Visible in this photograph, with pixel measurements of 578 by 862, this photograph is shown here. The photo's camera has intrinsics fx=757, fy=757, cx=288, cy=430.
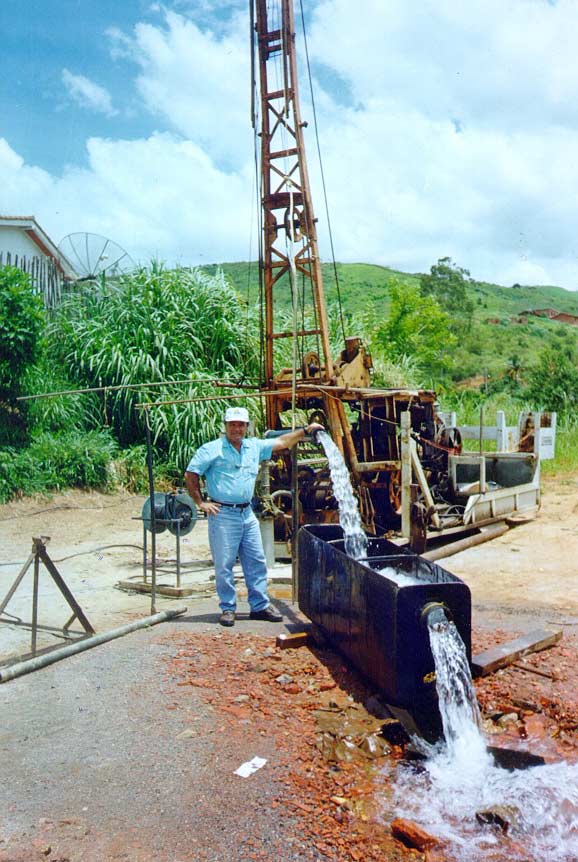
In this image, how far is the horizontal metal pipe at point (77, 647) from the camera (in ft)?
17.9

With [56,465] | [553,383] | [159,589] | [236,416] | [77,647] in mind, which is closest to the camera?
[77,647]

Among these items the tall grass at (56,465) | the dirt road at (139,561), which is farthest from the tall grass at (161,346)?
the dirt road at (139,561)

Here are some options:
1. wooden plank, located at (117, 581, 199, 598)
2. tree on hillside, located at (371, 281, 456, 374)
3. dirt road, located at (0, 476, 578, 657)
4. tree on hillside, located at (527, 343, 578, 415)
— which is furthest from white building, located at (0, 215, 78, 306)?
tree on hillside, located at (527, 343, 578, 415)

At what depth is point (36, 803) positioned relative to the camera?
3.88m

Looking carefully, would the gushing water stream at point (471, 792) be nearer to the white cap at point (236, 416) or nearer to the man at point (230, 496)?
the man at point (230, 496)

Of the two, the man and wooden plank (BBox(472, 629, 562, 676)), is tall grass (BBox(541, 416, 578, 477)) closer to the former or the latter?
wooden plank (BBox(472, 629, 562, 676))

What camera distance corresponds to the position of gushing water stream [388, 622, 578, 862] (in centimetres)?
370

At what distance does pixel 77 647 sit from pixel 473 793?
10.5ft

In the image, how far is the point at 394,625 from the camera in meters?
4.86

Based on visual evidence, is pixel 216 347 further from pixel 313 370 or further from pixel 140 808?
pixel 140 808

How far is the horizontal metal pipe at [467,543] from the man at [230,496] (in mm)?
4136

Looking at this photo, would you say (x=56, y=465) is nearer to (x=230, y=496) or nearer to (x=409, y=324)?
(x=230, y=496)

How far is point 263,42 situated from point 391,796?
13.1 m

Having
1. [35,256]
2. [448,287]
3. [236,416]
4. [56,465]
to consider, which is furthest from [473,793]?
[448,287]
